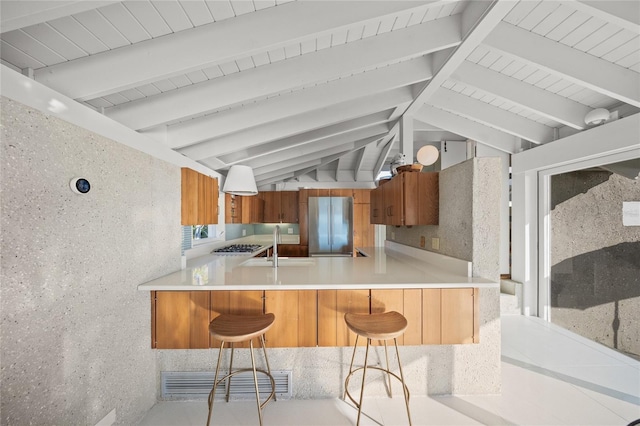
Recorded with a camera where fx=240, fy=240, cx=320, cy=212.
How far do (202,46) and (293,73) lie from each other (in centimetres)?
69

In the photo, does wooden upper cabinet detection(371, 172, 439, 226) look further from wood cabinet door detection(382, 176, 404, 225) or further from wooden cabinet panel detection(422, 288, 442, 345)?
wooden cabinet panel detection(422, 288, 442, 345)

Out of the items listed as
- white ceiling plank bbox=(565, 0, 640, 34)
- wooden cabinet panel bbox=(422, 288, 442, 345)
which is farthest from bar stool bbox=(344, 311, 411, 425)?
white ceiling plank bbox=(565, 0, 640, 34)

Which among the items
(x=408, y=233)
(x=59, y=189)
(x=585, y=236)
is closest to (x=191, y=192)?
(x=59, y=189)

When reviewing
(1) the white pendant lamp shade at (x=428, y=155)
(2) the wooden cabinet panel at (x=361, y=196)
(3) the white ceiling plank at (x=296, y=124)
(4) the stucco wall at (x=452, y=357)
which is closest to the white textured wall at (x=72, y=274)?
(4) the stucco wall at (x=452, y=357)

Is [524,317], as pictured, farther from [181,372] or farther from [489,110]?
[181,372]

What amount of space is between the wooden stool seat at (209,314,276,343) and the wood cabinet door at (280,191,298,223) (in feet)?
13.9

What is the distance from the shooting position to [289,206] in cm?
602

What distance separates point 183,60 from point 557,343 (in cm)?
458

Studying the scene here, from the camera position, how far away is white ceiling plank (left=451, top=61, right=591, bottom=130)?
2.66 metres

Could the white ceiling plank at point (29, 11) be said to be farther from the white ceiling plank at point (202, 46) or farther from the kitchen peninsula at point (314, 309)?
the kitchen peninsula at point (314, 309)

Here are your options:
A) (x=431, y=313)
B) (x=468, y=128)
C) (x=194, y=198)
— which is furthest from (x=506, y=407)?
(x=468, y=128)

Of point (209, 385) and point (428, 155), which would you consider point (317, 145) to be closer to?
point (428, 155)

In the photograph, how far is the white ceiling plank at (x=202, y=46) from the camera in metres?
1.29

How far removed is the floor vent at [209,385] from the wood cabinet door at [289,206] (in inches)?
162
